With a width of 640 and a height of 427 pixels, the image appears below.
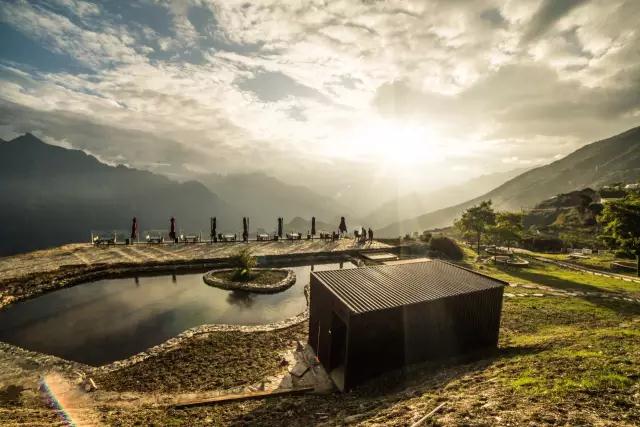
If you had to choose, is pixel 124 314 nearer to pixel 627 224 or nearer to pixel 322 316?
pixel 322 316

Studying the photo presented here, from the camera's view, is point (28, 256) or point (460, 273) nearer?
point (460, 273)

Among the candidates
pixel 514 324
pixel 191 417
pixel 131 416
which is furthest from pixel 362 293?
pixel 514 324

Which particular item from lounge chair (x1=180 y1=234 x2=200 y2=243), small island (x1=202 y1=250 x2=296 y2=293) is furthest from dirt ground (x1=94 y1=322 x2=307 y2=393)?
lounge chair (x1=180 y1=234 x2=200 y2=243)

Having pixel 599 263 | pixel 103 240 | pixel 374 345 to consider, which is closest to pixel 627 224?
pixel 599 263

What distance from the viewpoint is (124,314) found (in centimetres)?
1769

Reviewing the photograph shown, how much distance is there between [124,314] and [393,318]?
1636 cm

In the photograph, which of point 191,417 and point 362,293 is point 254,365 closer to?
point 191,417

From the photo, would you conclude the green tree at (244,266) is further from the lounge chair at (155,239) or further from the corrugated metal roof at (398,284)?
the lounge chair at (155,239)

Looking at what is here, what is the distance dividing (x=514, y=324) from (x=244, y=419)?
581 inches

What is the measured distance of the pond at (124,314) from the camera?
14336 mm

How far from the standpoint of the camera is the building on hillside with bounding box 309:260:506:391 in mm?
10562

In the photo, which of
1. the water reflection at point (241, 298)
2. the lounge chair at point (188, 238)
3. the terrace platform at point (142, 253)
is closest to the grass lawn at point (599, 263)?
the terrace platform at point (142, 253)

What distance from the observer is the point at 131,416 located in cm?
863

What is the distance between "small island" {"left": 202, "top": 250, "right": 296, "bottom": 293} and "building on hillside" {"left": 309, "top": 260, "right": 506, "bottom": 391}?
9484mm
